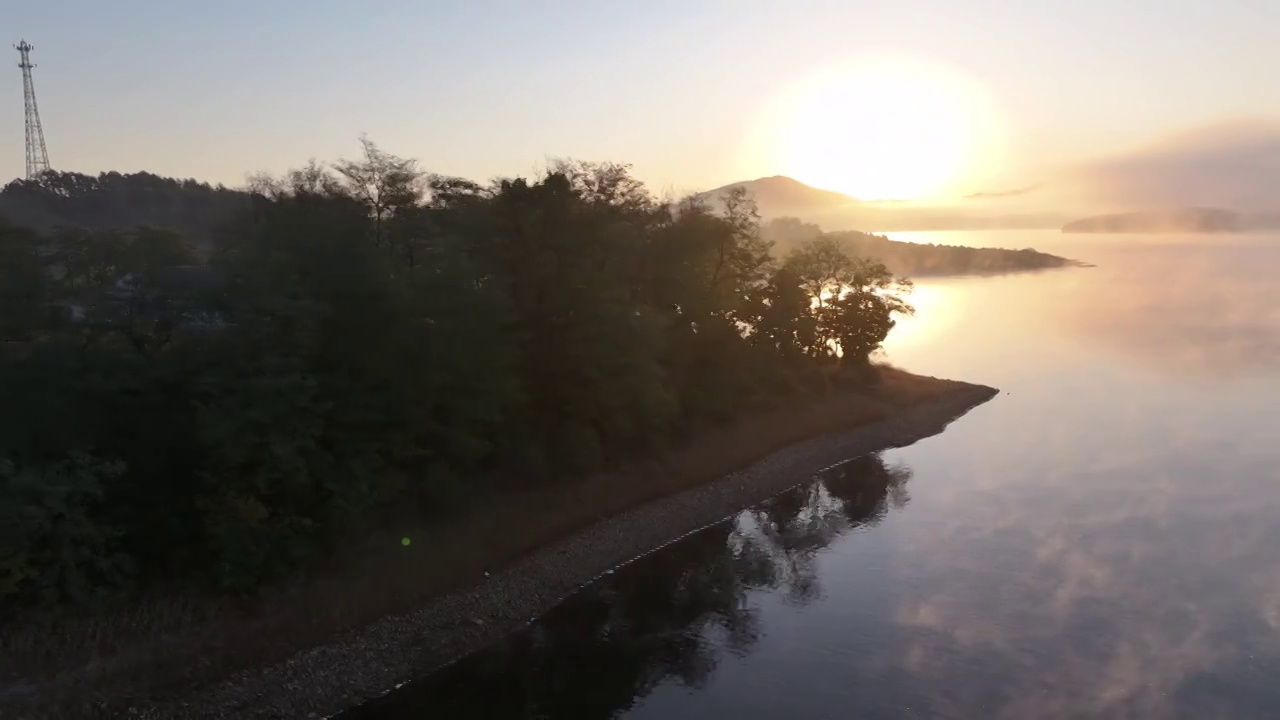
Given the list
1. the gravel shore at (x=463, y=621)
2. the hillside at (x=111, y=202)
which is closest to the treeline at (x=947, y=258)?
the hillside at (x=111, y=202)

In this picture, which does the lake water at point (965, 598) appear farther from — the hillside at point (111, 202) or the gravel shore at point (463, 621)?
the hillside at point (111, 202)

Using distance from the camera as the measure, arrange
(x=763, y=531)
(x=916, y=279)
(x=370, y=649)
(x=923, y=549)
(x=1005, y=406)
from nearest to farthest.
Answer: (x=370, y=649), (x=923, y=549), (x=763, y=531), (x=1005, y=406), (x=916, y=279)

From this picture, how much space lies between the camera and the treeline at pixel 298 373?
1745 centimetres

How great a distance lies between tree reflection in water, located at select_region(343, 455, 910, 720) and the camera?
58.0ft

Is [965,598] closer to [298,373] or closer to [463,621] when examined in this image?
[463,621]

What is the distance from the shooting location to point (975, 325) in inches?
3194

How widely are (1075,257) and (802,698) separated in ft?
664

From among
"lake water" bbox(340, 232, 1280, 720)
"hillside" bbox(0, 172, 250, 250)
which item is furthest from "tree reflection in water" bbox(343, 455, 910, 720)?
"hillside" bbox(0, 172, 250, 250)

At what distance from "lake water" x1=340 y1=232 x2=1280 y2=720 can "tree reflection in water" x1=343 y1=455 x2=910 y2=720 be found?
0.21ft

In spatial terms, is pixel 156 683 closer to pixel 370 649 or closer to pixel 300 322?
pixel 370 649

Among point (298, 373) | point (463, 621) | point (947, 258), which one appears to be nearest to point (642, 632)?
point (463, 621)

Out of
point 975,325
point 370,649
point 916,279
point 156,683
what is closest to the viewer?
point 156,683

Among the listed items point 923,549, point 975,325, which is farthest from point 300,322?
point 975,325

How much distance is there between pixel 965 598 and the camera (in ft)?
70.9
